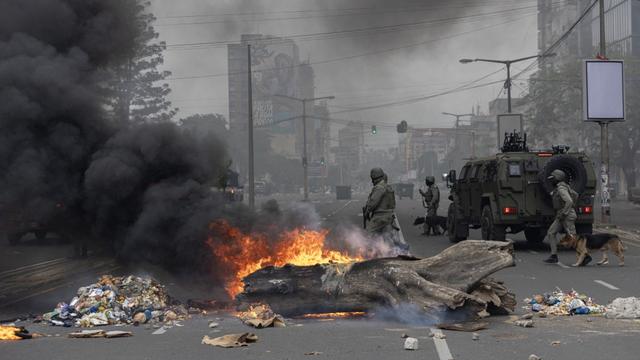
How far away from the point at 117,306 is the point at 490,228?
1003 cm

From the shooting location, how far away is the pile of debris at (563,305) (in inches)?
345

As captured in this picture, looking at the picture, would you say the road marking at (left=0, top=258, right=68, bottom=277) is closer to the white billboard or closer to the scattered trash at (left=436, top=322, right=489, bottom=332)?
the scattered trash at (left=436, top=322, right=489, bottom=332)

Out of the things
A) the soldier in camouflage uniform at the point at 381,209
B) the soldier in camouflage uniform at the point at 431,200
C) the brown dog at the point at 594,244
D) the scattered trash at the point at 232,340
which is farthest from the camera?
the soldier in camouflage uniform at the point at 431,200

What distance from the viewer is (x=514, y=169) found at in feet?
53.2

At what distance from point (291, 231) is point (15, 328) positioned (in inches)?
145

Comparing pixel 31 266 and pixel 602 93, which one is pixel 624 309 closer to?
pixel 31 266

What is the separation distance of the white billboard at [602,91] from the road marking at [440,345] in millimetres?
17934

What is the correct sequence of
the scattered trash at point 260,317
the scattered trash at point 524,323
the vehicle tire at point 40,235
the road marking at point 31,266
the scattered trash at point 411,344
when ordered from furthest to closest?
the vehicle tire at point 40,235
the road marking at point 31,266
the scattered trash at point 260,317
the scattered trash at point 524,323
the scattered trash at point 411,344

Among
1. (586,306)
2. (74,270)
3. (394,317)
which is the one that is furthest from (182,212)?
(586,306)

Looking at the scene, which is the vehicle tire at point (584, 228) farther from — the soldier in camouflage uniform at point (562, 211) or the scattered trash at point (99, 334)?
the scattered trash at point (99, 334)

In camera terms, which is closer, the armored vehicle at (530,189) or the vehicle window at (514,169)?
the armored vehicle at (530,189)

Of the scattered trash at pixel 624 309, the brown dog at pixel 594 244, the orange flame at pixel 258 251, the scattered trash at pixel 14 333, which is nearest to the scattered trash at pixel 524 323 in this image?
the scattered trash at pixel 624 309

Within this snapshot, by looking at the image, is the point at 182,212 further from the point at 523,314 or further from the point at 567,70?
the point at 567,70

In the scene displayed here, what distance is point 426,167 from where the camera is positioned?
12812 centimetres
